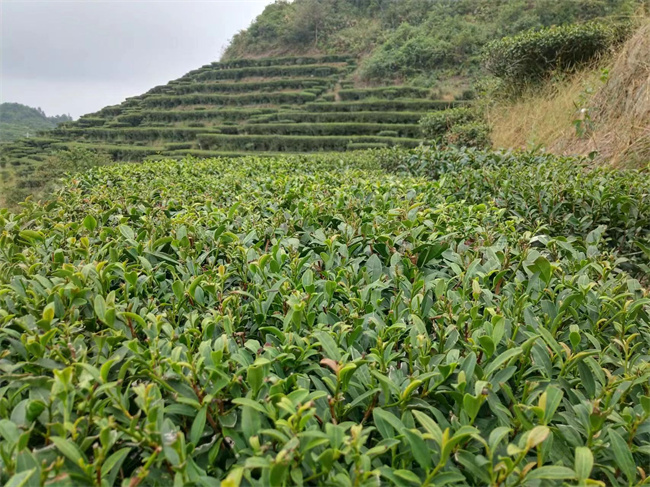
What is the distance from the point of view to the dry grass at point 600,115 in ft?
14.8

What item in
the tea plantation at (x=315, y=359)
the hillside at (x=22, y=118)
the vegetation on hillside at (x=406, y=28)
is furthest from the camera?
the hillside at (x=22, y=118)

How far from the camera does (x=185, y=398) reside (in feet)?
2.50

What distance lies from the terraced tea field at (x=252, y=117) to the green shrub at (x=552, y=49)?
519 centimetres

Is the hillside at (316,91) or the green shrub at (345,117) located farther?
the hillside at (316,91)

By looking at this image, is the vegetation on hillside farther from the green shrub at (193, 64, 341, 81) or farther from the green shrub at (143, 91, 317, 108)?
the green shrub at (143, 91, 317, 108)

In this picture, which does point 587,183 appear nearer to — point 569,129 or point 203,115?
point 569,129

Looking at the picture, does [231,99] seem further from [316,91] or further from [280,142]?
[280,142]

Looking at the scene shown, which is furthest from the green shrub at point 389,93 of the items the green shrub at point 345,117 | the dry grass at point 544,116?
the dry grass at point 544,116

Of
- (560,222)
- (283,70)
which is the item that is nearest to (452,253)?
(560,222)

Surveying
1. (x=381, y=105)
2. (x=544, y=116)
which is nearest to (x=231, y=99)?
(x=381, y=105)

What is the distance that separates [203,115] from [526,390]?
84.5ft

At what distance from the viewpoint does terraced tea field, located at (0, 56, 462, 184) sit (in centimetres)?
1808

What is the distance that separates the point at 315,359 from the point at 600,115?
6.22 metres

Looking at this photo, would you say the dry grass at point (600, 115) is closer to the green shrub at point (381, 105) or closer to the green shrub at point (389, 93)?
the green shrub at point (381, 105)
